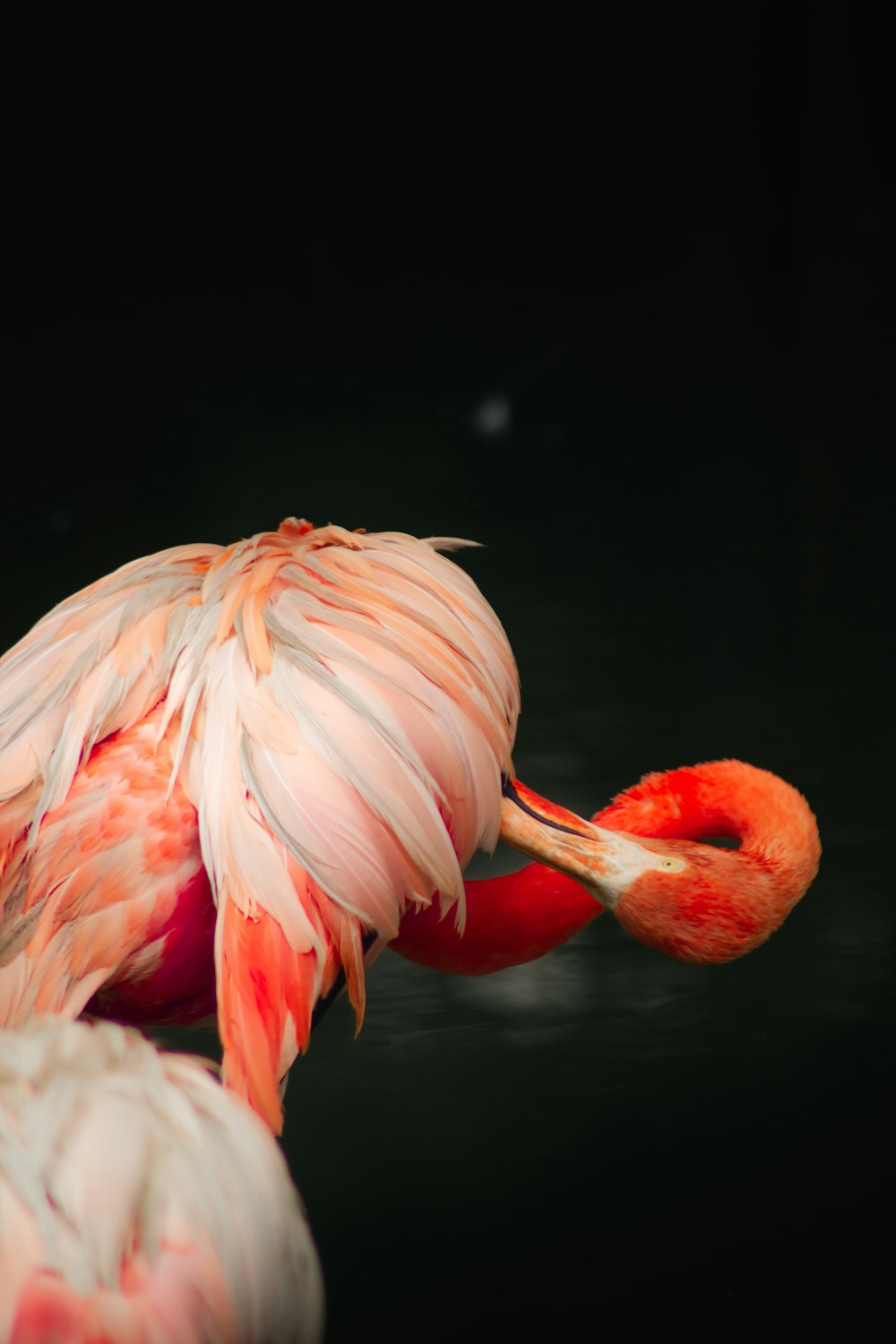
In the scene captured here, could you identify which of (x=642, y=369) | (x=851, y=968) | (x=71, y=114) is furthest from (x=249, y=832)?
(x=642, y=369)

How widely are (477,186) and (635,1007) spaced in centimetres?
135

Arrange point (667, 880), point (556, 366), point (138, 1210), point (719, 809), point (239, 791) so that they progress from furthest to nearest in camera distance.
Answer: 1. point (556, 366)
2. point (719, 809)
3. point (667, 880)
4. point (239, 791)
5. point (138, 1210)

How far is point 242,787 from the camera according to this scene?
799 mm

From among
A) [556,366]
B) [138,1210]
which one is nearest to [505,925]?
[138,1210]

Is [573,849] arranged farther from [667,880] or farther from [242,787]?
[242,787]

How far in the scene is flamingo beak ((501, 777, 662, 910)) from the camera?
101cm

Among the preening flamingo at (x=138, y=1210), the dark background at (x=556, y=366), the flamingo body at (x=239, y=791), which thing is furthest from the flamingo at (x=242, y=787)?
the dark background at (x=556, y=366)

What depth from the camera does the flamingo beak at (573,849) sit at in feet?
3.30

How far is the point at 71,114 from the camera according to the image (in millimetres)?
1896

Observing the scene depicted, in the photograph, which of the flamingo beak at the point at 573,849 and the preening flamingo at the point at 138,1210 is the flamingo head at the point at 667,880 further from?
the preening flamingo at the point at 138,1210

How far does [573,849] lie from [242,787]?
0.32 m

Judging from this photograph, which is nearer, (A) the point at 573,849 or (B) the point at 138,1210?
(B) the point at 138,1210

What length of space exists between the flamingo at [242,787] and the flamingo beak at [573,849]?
0.05 meters

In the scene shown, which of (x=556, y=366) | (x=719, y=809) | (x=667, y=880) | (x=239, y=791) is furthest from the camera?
(x=556, y=366)
